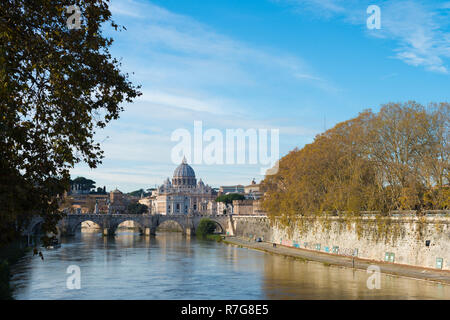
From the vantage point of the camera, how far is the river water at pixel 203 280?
113 ft

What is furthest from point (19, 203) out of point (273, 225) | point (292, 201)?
point (273, 225)

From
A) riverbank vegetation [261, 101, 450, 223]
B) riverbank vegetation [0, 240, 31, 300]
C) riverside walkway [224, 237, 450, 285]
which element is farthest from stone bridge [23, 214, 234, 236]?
riverbank vegetation [261, 101, 450, 223]

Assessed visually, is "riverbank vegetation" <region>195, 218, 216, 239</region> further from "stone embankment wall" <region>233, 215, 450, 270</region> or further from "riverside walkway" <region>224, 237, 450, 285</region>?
"riverside walkway" <region>224, 237, 450, 285</region>

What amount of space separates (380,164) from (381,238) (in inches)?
273

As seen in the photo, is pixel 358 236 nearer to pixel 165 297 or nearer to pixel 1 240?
pixel 165 297

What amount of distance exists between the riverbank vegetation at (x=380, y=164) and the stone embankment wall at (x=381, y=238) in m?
1.41

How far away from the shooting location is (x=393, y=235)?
4688 centimetres

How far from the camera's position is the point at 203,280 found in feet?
139

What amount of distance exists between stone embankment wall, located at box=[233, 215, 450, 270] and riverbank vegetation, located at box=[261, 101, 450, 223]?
1.41m

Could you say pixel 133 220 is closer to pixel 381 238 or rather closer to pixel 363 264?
pixel 381 238

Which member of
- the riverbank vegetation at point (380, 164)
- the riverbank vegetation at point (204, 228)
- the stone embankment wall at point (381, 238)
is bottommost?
the riverbank vegetation at point (204, 228)

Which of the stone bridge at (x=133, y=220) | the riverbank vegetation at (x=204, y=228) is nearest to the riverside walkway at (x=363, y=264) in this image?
the riverbank vegetation at (x=204, y=228)

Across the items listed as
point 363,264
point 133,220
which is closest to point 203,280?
point 363,264

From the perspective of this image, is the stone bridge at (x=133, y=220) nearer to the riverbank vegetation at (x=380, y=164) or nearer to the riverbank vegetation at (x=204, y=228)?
the riverbank vegetation at (x=204, y=228)
